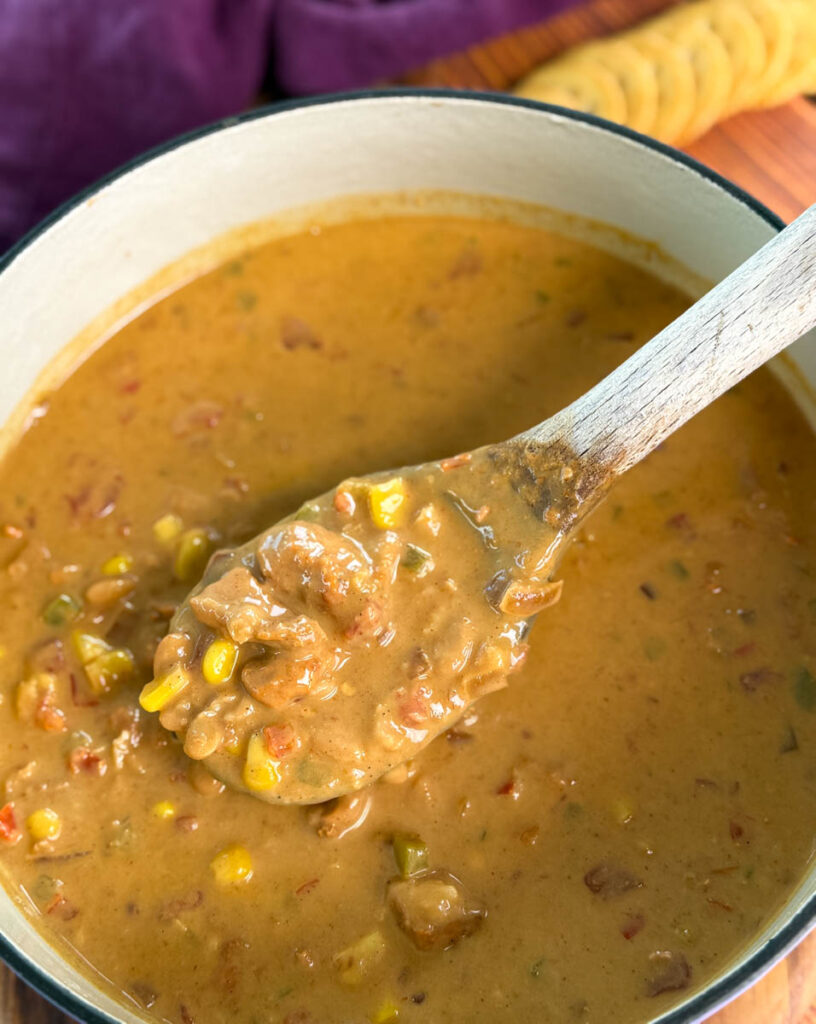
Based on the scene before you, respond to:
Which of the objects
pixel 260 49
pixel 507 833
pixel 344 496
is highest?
pixel 260 49

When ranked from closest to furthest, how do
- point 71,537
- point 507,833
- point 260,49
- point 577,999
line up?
point 577,999 → point 507,833 → point 71,537 → point 260,49

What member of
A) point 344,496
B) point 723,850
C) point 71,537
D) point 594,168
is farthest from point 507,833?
point 594,168

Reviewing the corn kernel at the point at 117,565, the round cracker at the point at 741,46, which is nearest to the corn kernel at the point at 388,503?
the corn kernel at the point at 117,565

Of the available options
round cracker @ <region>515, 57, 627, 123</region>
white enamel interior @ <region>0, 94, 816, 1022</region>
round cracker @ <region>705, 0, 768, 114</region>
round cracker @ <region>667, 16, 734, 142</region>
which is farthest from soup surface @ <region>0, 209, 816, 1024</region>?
round cracker @ <region>705, 0, 768, 114</region>

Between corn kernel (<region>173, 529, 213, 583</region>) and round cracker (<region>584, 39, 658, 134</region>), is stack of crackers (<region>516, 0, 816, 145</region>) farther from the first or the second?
corn kernel (<region>173, 529, 213, 583</region>)

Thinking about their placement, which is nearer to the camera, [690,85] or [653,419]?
[653,419]

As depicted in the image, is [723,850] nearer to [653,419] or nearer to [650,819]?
[650,819]

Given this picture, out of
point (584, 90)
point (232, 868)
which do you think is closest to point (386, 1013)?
point (232, 868)

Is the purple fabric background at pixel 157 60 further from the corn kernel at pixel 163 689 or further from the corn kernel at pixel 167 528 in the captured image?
the corn kernel at pixel 163 689
